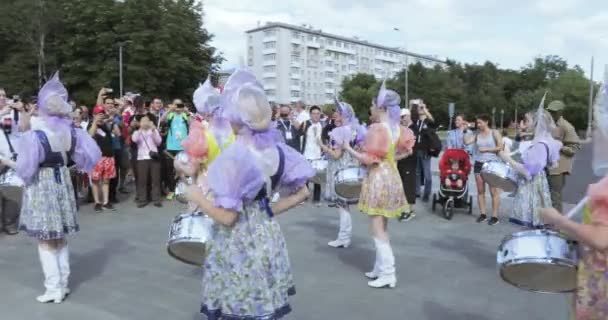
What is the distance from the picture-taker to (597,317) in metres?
2.81

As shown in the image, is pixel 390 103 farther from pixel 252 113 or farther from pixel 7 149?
pixel 7 149

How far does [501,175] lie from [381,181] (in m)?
1.70

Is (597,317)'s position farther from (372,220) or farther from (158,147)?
(158,147)

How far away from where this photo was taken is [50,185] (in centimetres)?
514

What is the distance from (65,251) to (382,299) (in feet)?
10.0

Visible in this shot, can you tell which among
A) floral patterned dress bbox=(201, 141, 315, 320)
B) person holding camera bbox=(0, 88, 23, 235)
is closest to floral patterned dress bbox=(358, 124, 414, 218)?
floral patterned dress bbox=(201, 141, 315, 320)

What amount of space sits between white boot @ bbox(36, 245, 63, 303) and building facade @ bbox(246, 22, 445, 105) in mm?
111628

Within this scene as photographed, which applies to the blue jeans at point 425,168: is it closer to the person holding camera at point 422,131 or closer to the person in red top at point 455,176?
the person holding camera at point 422,131

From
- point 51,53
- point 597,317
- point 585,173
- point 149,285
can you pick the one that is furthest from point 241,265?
point 51,53

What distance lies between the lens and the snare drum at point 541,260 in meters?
3.20

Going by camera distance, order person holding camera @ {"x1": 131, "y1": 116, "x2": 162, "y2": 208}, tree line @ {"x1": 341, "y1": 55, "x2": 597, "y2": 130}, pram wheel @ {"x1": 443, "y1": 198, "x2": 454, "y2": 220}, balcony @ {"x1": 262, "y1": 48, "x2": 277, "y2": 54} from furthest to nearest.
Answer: balcony @ {"x1": 262, "y1": 48, "x2": 277, "y2": 54}
tree line @ {"x1": 341, "y1": 55, "x2": 597, "y2": 130}
person holding camera @ {"x1": 131, "y1": 116, "x2": 162, "y2": 208}
pram wheel @ {"x1": 443, "y1": 198, "x2": 454, "y2": 220}

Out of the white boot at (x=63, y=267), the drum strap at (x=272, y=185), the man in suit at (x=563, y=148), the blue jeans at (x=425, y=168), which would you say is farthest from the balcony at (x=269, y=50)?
the drum strap at (x=272, y=185)

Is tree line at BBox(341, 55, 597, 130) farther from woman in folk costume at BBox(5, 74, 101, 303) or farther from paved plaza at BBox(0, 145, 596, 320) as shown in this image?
woman in folk costume at BBox(5, 74, 101, 303)

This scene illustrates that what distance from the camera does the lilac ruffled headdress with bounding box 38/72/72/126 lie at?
511 centimetres
